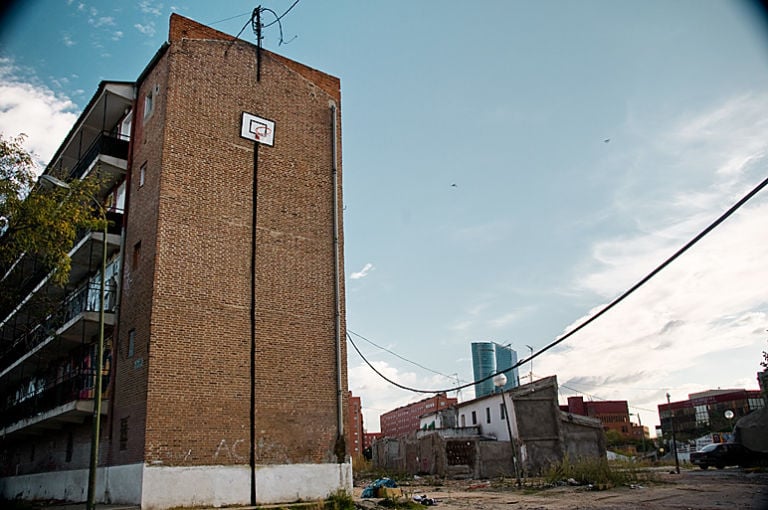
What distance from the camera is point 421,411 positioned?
135 meters

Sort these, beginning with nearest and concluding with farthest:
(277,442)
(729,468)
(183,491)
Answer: (183,491) → (277,442) → (729,468)

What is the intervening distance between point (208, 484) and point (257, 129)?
467 inches

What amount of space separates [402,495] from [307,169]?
11784mm

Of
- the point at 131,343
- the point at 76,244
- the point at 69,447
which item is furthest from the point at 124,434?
the point at 76,244

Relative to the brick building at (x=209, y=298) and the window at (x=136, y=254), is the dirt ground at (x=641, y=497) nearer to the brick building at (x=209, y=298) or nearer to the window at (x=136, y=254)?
the brick building at (x=209, y=298)

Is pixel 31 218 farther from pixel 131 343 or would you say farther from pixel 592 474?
pixel 592 474

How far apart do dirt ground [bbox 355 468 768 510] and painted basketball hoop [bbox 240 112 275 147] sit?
12.6 m

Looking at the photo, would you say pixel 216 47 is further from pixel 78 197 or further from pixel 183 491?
pixel 183 491

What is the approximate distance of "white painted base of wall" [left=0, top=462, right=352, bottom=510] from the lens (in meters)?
16.7

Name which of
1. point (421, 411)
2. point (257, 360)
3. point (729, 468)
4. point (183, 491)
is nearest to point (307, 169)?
point (257, 360)

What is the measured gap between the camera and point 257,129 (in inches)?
874

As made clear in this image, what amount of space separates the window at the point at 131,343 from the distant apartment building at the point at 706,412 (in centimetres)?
7668

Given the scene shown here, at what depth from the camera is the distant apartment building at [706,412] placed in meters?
83.5

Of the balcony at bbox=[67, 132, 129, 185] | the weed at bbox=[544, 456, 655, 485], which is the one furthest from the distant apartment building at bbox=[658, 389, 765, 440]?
the balcony at bbox=[67, 132, 129, 185]
